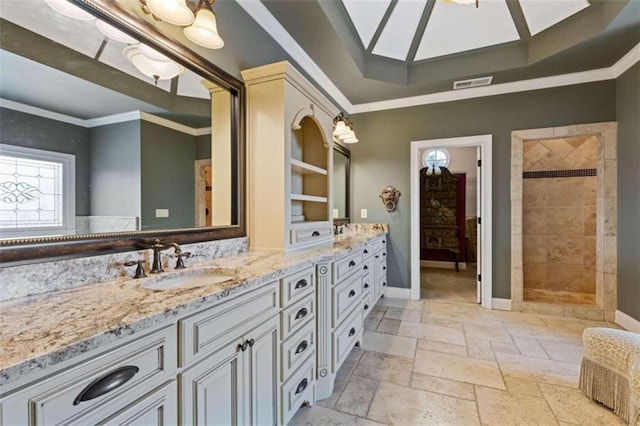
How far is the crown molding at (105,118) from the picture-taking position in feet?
3.27

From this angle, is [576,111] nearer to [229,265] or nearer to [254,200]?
[254,200]

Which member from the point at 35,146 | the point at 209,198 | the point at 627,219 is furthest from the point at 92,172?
the point at 627,219

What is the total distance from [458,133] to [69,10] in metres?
3.75

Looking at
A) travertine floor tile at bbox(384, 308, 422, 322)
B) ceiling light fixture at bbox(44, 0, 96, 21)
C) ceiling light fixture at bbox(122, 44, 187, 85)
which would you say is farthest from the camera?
travertine floor tile at bbox(384, 308, 422, 322)

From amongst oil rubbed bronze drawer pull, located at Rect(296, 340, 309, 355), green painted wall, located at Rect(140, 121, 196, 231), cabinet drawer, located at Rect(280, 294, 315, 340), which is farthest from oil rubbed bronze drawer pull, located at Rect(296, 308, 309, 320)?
green painted wall, located at Rect(140, 121, 196, 231)

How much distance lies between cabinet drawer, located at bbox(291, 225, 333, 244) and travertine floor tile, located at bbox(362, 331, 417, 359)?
1055 mm

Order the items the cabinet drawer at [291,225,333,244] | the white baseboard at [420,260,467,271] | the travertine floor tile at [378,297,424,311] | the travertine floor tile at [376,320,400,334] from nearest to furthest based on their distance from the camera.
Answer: the cabinet drawer at [291,225,333,244], the travertine floor tile at [376,320,400,334], the travertine floor tile at [378,297,424,311], the white baseboard at [420,260,467,271]

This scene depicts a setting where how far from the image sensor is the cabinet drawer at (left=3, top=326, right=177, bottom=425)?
0.58m

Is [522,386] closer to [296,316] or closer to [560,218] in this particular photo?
[296,316]

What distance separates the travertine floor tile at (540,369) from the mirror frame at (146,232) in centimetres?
232

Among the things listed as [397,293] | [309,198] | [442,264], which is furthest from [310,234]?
[442,264]

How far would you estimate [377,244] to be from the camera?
3.33m

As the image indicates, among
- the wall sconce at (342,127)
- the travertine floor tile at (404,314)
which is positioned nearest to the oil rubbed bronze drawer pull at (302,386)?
the travertine floor tile at (404,314)

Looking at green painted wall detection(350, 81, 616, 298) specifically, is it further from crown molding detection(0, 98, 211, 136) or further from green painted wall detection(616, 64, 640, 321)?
crown molding detection(0, 98, 211, 136)
